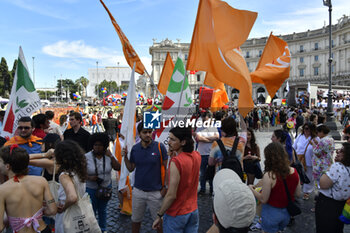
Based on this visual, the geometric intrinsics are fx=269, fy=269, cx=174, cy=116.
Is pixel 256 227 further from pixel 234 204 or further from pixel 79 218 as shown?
pixel 234 204

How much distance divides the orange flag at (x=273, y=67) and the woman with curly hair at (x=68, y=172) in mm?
3488

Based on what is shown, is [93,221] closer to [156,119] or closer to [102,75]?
[156,119]

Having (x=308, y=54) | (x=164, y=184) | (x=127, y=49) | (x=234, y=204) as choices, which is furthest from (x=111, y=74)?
(x=234, y=204)

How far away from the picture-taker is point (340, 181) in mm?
2898

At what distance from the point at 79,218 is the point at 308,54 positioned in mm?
69268

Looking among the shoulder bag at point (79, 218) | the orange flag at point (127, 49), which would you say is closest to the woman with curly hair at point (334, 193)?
the shoulder bag at point (79, 218)

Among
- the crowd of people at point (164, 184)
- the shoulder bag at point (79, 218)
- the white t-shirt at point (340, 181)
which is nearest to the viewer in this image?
the crowd of people at point (164, 184)

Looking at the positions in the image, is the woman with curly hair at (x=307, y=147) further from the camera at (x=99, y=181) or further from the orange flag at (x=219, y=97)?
the camera at (x=99, y=181)

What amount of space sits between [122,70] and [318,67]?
76603mm

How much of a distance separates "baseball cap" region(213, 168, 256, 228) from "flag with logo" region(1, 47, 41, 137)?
3.96m

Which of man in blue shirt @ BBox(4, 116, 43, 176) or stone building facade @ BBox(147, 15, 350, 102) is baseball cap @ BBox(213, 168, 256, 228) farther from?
stone building facade @ BBox(147, 15, 350, 102)

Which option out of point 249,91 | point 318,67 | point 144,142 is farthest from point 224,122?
point 318,67

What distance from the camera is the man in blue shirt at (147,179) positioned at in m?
3.16

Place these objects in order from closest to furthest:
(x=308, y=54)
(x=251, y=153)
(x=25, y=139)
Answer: (x=25, y=139) → (x=251, y=153) → (x=308, y=54)
